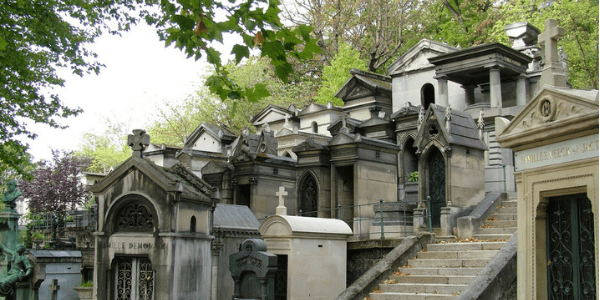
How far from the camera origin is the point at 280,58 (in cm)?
672

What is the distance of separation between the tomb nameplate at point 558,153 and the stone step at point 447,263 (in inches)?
175

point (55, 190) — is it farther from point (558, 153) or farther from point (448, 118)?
point (558, 153)

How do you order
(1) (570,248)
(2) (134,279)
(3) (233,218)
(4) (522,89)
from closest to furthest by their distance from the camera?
1. (1) (570,248)
2. (2) (134,279)
3. (3) (233,218)
4. (4) (522,89)

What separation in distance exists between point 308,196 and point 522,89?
11.3 metres

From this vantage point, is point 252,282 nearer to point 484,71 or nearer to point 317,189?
point 317,189

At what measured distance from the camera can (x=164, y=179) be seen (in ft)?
34.8

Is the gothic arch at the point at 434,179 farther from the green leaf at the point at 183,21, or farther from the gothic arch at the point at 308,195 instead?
the green leaf at the point at 183,21

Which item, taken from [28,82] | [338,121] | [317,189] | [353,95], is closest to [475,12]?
[353,95]

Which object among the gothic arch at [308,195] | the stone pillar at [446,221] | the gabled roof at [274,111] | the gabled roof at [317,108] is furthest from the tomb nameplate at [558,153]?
the gabled roof at [274,111]

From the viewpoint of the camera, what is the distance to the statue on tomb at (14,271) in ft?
41.8

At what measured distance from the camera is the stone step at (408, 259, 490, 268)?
446 inches

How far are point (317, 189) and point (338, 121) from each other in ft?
25.2

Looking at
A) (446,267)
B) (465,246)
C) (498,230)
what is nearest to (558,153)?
(446,267)

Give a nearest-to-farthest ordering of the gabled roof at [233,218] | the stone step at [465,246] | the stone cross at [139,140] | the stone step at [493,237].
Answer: the stone cross at [139,140], the stone step at [465,246], the stone step at [493,237], the gabled roof at [233,218]
